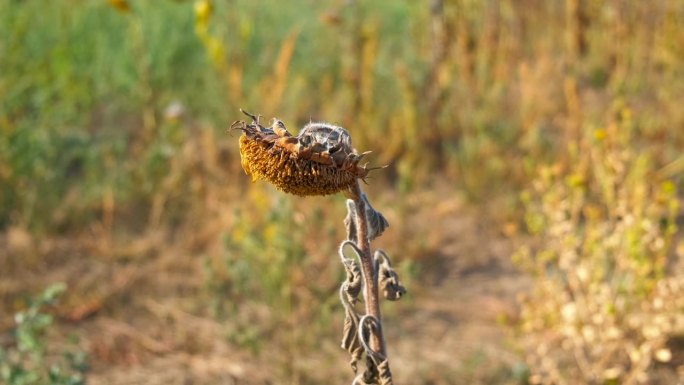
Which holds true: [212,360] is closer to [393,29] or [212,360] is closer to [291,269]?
[291,269]

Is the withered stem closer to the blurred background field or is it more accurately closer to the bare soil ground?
the blurred background field

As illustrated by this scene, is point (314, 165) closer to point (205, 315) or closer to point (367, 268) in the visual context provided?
point (367, 268)

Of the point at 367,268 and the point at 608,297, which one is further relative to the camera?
the point at 608,297

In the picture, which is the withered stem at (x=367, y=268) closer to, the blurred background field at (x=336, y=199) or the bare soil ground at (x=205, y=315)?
the blurred background field at (x=336, y=199)

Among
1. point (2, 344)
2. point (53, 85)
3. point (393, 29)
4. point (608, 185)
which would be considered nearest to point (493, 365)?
point (608, 185)

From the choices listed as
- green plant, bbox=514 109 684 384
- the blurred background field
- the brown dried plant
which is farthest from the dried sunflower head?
green plant, bbox=514 109 684 384

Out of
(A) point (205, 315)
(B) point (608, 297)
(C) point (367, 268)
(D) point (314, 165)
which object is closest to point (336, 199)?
(A) point (205, 315)
